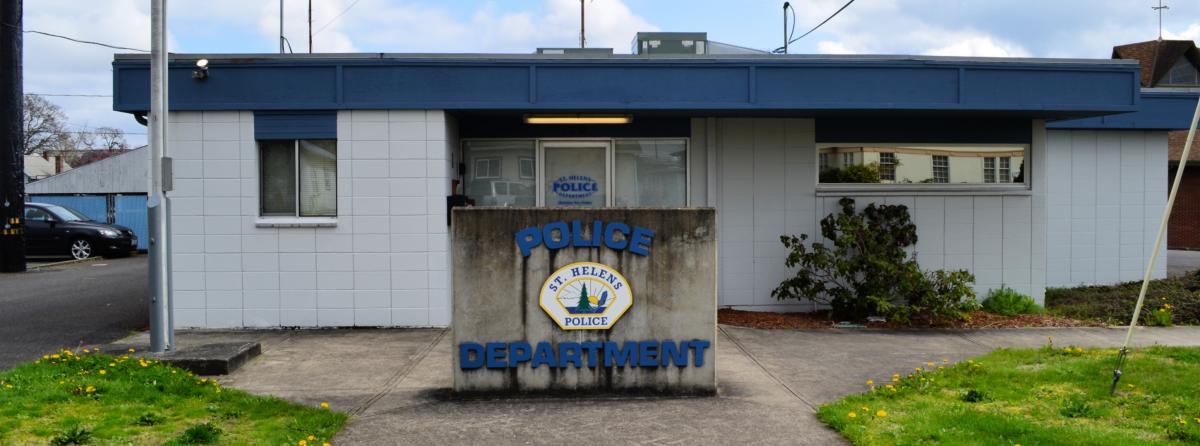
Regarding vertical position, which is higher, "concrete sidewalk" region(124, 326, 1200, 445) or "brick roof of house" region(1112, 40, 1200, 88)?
"brick roof of house" region(1112, 40, 1200, 88)

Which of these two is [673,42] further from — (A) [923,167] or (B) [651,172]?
(A) [923,167]

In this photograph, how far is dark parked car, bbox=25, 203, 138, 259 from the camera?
2339cm

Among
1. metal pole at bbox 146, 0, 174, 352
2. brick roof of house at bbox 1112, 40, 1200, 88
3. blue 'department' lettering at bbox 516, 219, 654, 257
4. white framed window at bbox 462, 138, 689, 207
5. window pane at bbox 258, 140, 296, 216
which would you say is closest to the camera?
blue 'department' lettering at bbox 516, 219, 654, 257

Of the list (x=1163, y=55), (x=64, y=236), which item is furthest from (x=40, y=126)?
(x=1163, y=55)

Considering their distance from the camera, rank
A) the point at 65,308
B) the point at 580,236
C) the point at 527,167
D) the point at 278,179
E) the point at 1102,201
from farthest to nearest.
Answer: the point at 1102,201 < the point at 65,308 < the point at 527,167 < the point at 278,179 < the point at 580,236

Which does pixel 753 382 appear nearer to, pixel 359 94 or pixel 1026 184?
pixel 359 94

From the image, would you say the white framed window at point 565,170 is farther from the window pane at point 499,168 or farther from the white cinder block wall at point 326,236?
the white cinder block wall at point 326,236

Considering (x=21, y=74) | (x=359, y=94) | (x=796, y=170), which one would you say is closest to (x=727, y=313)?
(x=796, y=170)

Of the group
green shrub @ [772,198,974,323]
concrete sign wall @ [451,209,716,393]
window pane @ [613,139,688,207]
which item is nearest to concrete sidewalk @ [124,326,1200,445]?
concrete sign wall @ [451,209,716,393]

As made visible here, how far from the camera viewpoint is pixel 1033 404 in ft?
22.0

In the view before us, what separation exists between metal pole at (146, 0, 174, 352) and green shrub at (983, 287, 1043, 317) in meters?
9.84

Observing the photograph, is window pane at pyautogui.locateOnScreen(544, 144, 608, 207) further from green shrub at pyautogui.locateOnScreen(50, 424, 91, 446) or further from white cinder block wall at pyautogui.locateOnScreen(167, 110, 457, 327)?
green shrub at pyautogui.locateOnScreen(50, 424, 91, 446)

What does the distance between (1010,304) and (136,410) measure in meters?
10.3

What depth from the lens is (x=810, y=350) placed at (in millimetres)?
9328
